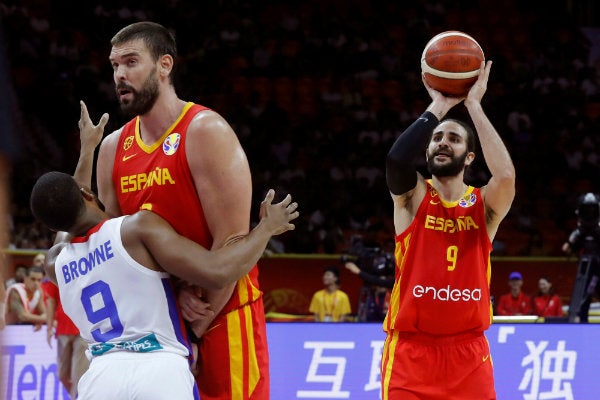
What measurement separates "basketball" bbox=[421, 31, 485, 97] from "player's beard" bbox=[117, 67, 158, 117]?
1.84 meters

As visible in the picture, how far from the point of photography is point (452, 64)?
535 cm

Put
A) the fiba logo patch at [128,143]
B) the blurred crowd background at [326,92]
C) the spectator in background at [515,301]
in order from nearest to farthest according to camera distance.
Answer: the fiba logo patch at [128,143] < the spectator in background at [515,301] < the blurred crowd background at [326,92]

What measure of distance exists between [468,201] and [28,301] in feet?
25.7

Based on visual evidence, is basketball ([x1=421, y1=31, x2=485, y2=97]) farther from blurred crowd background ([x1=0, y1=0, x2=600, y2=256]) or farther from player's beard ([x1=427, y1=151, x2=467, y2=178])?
blurred crowd background ([x1=0, y1=0, x2=600, y2=256])

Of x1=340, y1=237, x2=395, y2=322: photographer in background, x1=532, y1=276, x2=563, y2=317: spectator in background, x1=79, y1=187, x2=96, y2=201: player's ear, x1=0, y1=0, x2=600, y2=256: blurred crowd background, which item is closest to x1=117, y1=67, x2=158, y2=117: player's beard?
x1=79, y1=187, x2=96, y2=201: player's ear

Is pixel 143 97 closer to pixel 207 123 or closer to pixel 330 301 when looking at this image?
pixel 207 123

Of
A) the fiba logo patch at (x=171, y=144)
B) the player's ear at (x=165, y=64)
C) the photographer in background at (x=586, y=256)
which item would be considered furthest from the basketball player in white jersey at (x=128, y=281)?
the photographer in background at (x=586, y=256)

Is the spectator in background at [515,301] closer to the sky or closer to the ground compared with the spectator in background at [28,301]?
closer to the ground

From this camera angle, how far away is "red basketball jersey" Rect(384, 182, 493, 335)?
5078 mm

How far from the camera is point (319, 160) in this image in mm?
16797

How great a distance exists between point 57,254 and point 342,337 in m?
4.77

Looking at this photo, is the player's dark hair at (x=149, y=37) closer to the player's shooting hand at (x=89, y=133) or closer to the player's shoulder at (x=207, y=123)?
the player's shoulder at (x=207, y=123)

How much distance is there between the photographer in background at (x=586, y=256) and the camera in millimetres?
9797

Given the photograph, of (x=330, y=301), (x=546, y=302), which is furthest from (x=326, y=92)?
(x=546, y=302)
